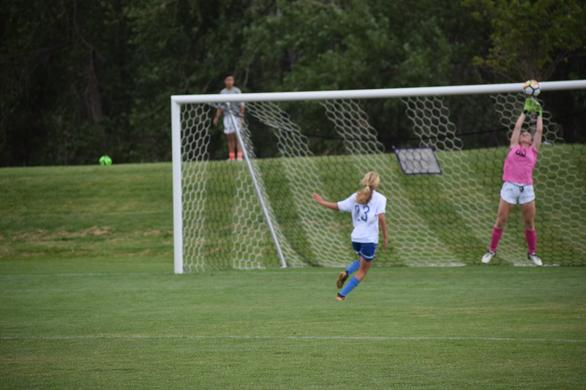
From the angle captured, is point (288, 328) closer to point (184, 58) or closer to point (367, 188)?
point (367, 188)

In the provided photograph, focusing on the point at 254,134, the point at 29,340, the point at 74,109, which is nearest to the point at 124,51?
the point at 74,109

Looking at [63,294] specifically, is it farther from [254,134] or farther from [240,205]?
[254,134]

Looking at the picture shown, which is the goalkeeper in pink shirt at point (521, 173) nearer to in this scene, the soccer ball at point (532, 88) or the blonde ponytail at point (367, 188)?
the soccer ball at point (532, 88)

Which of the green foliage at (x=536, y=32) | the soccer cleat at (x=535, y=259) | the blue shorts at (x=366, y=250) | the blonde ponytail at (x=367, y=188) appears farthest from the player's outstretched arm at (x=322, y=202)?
the green foliage at (x=536, y=32)

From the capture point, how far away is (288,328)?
32.5 ft

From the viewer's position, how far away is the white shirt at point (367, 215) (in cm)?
1190

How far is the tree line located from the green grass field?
1822 centimetres

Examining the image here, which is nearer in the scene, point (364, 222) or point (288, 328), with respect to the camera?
point (288, 328)

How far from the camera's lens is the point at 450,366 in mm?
7910

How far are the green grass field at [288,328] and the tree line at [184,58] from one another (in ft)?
59.8

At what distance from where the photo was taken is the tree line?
35125mm

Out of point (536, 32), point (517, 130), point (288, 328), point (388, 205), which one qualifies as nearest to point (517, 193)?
point (517, 130)

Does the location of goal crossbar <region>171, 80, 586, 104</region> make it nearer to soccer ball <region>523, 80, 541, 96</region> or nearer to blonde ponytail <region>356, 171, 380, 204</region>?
soccer ball <region>523, 80, 541, 96</region>

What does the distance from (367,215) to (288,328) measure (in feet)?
7.98
